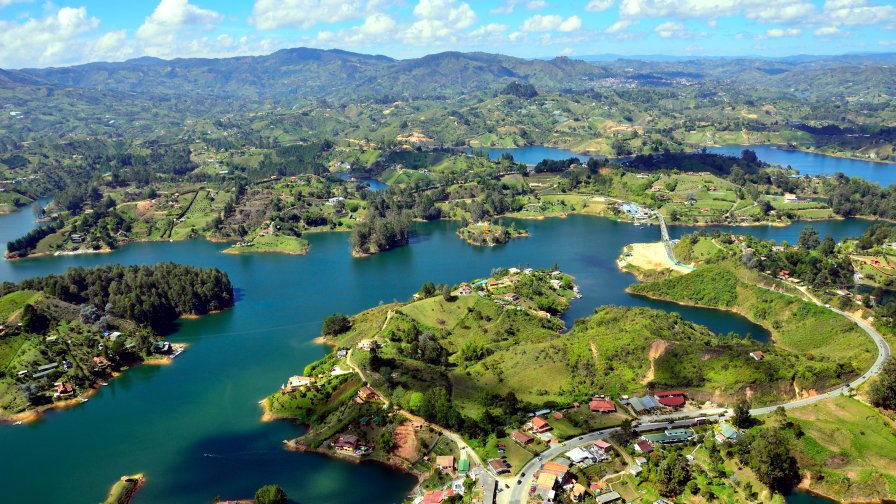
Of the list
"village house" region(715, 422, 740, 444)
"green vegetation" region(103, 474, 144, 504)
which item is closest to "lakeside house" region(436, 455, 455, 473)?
"village house" region(715, 422, 740, 444)

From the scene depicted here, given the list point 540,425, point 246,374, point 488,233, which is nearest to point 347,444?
point 540,425

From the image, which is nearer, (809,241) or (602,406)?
(602,406)

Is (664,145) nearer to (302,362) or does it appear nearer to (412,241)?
(412,241)

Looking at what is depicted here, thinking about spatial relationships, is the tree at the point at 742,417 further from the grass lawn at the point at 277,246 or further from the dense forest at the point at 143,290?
the grass lawn at the point at 277,246

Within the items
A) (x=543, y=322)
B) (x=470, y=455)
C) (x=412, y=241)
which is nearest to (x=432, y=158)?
(x=412, y=241)

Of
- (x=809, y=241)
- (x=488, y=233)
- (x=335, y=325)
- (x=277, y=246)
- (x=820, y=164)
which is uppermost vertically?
(x=277, y=246)

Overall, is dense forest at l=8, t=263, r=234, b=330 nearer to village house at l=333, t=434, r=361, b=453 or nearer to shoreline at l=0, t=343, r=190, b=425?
shoreline at l=0, t=343, r=190, b=425

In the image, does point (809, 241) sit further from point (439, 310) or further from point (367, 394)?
point (367, 394)

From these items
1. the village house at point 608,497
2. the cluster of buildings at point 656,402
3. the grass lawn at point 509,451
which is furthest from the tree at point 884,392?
the grass lawn at point 509,451
